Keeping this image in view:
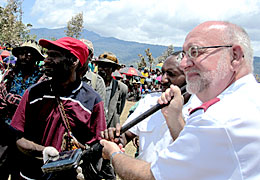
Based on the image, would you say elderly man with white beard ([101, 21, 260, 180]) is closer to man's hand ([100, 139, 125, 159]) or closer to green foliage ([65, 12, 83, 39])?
man's hand ([100, 139, 125, 159])

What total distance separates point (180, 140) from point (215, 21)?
2.88 feet

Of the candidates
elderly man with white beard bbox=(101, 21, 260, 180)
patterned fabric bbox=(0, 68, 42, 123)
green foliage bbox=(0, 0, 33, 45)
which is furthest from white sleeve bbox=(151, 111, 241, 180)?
green foliage bbox=(0, 0, 33, 45)

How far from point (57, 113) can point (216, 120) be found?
5.45 feet

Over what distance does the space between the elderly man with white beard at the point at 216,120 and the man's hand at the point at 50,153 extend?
25.7 inches

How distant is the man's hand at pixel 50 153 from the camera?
216 centimetres

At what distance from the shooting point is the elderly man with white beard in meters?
1.14

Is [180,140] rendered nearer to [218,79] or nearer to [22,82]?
[218,79]

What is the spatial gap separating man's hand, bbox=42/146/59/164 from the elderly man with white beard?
0.65 metres

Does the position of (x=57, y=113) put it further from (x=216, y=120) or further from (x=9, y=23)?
(x=9, y=23)

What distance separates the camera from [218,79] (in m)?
1.57

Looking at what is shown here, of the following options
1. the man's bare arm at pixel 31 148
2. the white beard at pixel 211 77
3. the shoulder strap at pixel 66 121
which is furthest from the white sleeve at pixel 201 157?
the man's bare arm at pixel 31 148

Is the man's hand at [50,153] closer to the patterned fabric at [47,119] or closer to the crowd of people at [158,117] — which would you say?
the crowd of people at [158,117]

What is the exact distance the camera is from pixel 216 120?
118 centimetres

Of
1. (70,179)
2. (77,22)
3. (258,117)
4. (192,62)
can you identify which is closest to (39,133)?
(70,179)
